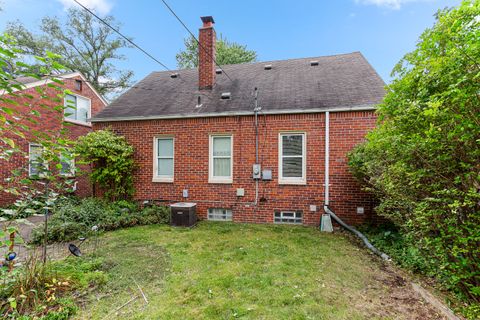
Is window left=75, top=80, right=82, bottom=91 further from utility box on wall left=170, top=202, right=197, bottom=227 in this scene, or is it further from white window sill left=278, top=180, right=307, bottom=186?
white window sill left=278, top=180, right=307, bottom=186

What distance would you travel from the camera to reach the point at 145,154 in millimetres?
7707

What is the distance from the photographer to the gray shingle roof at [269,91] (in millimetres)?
6734

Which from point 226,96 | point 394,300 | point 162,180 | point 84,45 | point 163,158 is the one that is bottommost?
point 394,300

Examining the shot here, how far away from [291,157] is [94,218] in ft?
19.8

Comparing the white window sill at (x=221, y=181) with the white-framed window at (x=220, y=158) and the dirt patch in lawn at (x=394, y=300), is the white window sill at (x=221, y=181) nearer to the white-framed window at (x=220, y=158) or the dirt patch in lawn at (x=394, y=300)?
the white-framed window at (x=220, y=158)

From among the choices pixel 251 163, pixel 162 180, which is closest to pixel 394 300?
pixel 251 163

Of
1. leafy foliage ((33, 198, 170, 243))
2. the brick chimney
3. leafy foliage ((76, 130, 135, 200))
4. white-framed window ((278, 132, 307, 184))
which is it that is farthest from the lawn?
the brick chimney

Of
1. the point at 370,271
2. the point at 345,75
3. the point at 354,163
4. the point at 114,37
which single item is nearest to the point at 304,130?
the point at 354,163

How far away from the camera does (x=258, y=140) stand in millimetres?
6887

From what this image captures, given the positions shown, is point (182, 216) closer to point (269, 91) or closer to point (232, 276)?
point (232, 276)

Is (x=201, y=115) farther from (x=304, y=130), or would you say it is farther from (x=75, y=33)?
(x=75, y=33)

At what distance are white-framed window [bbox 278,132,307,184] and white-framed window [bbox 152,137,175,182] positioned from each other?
148 inches

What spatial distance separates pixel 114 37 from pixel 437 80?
917 inches

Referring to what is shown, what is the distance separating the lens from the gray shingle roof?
6.73 meters
